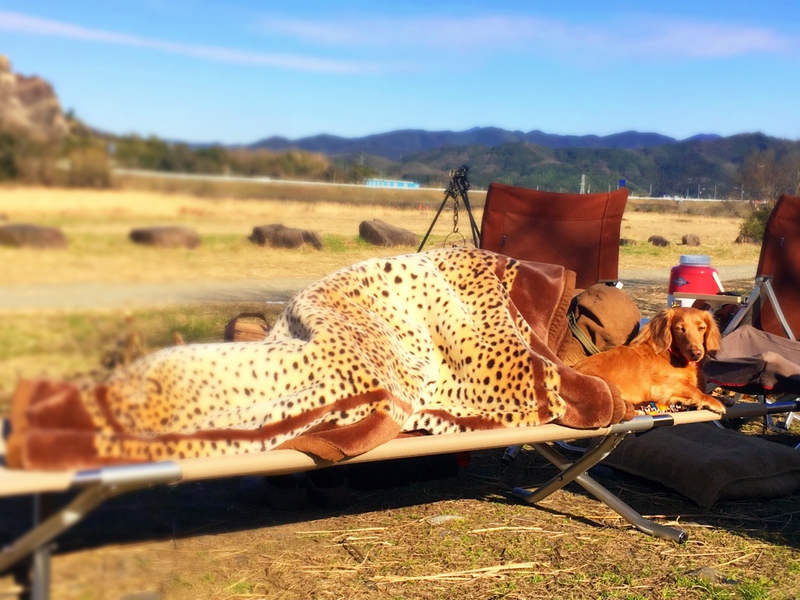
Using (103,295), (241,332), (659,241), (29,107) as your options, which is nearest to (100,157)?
(29,107)

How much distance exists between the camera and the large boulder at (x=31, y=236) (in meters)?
1.87

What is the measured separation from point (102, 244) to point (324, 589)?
134 centimetres

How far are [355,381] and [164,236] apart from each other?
87 centimetres

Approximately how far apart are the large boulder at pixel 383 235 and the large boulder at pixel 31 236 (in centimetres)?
1022

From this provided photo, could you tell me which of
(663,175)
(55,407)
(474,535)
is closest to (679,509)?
(474,535)

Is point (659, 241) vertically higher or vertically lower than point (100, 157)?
lower

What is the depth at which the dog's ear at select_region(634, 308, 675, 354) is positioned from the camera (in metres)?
3.62

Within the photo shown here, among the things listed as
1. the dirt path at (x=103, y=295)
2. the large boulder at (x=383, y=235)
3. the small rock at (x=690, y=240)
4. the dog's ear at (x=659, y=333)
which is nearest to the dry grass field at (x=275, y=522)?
the dirt path at (x=103, y=295)

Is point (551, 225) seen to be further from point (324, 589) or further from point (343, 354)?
point (324, 589)

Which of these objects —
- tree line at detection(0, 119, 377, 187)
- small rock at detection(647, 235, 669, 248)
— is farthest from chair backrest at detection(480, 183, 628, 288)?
small rock at detection(647, 235, 669, 248)

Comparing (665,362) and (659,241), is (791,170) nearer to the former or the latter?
(659,241)

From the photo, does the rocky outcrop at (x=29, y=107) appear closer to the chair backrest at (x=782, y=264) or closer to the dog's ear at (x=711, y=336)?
the dog's ear at (x=711, y=336)

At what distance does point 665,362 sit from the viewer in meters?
3.58

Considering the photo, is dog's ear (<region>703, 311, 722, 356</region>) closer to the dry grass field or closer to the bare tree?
the dry grass field
